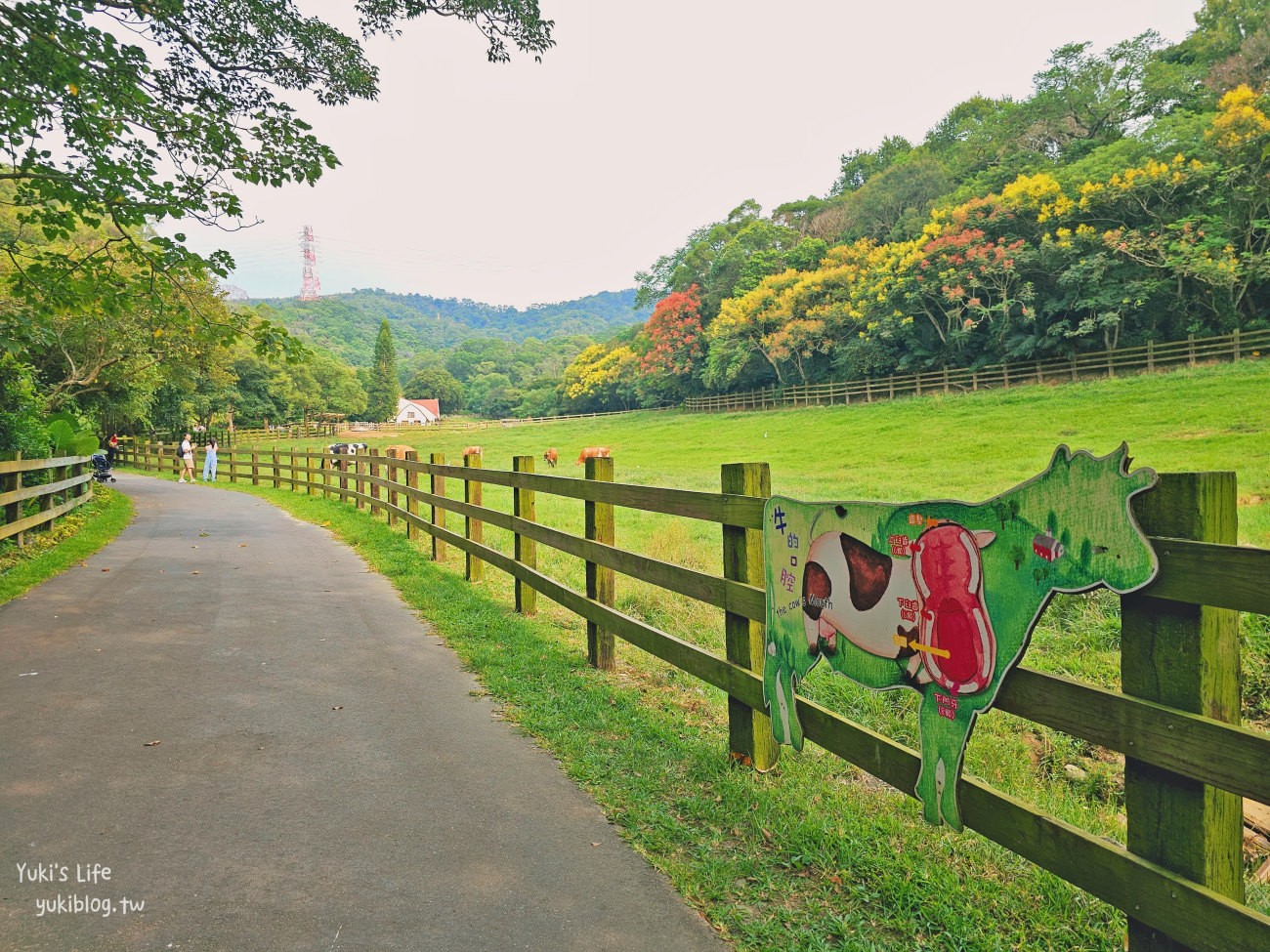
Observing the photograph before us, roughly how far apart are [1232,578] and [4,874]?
13.4ft

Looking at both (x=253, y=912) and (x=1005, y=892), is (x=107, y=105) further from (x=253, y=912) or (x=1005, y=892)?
(x=1005, y=892)

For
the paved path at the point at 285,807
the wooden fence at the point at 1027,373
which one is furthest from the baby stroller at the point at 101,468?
the wooden fence at the point at 1027,373

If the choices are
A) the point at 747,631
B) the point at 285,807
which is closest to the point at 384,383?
the point at 285,807

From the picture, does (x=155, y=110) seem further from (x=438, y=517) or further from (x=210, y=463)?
(x=210, y=463)

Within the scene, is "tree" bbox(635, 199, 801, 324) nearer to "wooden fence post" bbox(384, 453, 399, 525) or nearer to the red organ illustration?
"wooden fence post" bbox(384, 453, 399, 525)

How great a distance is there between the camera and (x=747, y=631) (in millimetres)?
3744

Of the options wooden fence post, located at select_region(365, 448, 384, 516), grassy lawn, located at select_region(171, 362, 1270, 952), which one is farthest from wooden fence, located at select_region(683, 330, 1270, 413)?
wooden fence post, located at select_region(365, 448, 384, 516)

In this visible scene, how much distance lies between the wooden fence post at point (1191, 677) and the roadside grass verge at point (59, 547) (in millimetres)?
9031

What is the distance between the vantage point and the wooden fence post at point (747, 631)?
370cm

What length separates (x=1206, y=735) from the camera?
5.96 feet

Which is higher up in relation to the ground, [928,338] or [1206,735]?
[928,338]

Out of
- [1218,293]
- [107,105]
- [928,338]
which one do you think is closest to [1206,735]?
[107,105]

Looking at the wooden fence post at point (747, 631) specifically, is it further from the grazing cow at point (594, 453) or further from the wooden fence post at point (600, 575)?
the grazing cow at point (594, 453)

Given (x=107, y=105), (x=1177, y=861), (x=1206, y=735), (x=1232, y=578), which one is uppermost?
(x=107, y=105)
